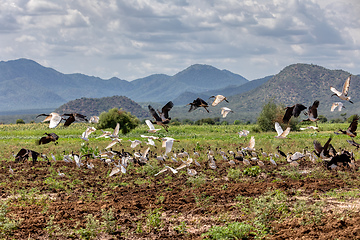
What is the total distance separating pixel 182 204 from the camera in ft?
29.8

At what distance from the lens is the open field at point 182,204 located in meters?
7.24

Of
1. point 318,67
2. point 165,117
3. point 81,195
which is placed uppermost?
point 318,67

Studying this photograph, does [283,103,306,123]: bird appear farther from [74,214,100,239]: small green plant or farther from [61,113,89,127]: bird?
[74,214,100,239]: small green plant

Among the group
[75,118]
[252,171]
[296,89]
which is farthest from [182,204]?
[296,89]

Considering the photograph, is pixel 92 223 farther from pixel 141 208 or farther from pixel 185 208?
pixel 185 208

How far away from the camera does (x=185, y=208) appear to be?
344 inches

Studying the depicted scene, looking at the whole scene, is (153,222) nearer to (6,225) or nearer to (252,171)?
(6,225)

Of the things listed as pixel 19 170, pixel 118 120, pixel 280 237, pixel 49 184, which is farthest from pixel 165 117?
pixel 118 120

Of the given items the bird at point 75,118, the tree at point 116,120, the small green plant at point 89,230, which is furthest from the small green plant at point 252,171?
the tree at point 116,120

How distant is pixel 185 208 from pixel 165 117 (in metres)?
2.43

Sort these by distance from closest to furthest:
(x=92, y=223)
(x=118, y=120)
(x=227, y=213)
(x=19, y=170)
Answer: (x=92, y=223) → (x=227, y=213) → (x=19, y=170) → (x=118, y=120)

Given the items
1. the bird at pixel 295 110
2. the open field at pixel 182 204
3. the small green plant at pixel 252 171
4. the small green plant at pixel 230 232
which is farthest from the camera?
the small green plant at pixel 252 171

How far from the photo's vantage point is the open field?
7238mm

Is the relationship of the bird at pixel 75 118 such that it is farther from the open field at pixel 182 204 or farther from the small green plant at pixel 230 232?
the small green plant at pixel 230 232
